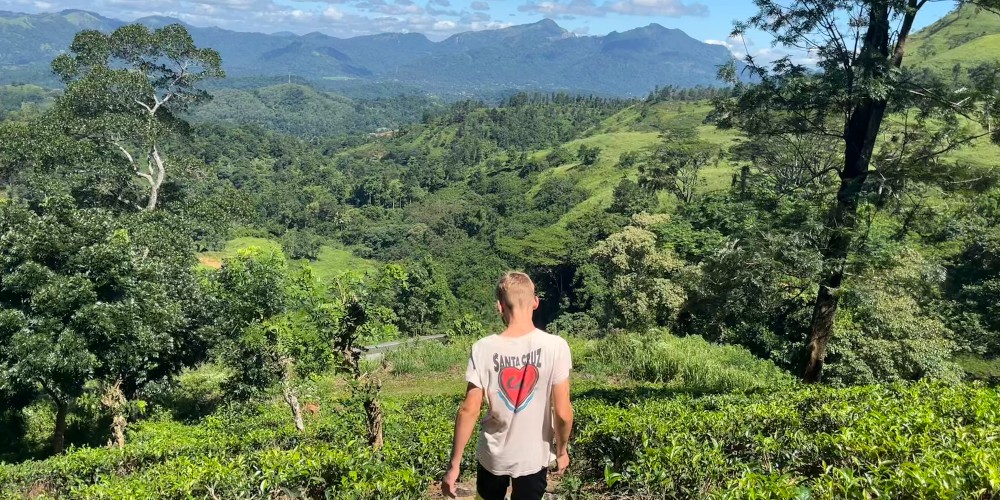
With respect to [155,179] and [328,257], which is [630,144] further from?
[155,179]

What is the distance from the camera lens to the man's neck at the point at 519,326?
10.8 feet

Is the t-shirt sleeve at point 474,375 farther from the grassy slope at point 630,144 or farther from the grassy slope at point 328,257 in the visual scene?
the grassy slope at point 328,257

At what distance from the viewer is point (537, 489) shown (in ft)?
11.6

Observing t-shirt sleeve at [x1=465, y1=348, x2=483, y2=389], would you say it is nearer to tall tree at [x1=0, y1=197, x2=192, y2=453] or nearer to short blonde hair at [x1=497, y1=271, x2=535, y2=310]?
short blonde hair at [x1=497, y1=271, x2=535, y2=310]

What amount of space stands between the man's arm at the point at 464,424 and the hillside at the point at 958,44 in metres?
105

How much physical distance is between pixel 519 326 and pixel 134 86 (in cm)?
2282

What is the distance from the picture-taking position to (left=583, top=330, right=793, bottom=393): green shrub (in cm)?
1327

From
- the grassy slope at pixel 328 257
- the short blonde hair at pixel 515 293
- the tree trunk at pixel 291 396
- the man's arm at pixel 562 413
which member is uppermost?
the short blonde hair at pixel 515 293

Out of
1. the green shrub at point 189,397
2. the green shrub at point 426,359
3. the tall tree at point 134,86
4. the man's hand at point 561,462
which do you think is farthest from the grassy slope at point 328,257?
the man's hand at point 561,462

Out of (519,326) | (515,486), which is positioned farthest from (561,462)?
(519,326)

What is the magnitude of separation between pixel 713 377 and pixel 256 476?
36.7ft

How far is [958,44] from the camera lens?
117438mm

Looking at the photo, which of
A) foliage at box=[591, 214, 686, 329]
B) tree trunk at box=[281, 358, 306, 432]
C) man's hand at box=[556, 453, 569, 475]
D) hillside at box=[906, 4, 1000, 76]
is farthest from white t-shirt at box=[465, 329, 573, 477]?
hillside at box=[906, 4, 1000, 76]

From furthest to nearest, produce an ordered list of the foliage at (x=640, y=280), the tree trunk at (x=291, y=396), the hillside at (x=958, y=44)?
1. the hillside at (x=958, y=44)
2. the foliage at (x=640, y=280)
3. the tree trunk at (x=291, y=396)
